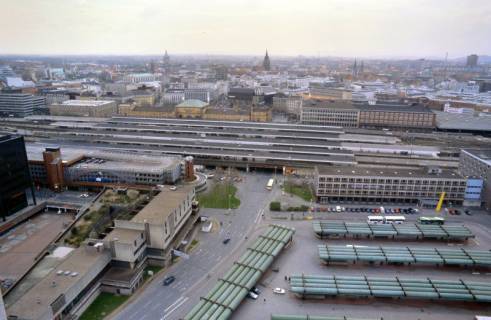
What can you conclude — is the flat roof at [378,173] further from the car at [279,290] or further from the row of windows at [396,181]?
the car at [279,290]

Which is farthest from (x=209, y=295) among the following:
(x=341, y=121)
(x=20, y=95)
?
(x=20, y=95)

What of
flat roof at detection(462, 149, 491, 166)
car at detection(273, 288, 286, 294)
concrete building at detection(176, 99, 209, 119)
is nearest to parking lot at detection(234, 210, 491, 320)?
car at detection(273, 288, 286, 294)

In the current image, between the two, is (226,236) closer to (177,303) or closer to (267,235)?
(267,235)

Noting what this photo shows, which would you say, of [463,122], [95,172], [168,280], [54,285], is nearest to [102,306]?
[54,285]

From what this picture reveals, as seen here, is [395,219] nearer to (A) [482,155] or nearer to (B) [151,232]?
(A) [482,155]

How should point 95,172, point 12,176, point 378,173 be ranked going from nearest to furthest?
point 12,176 < point 378,173 < point 95,172
